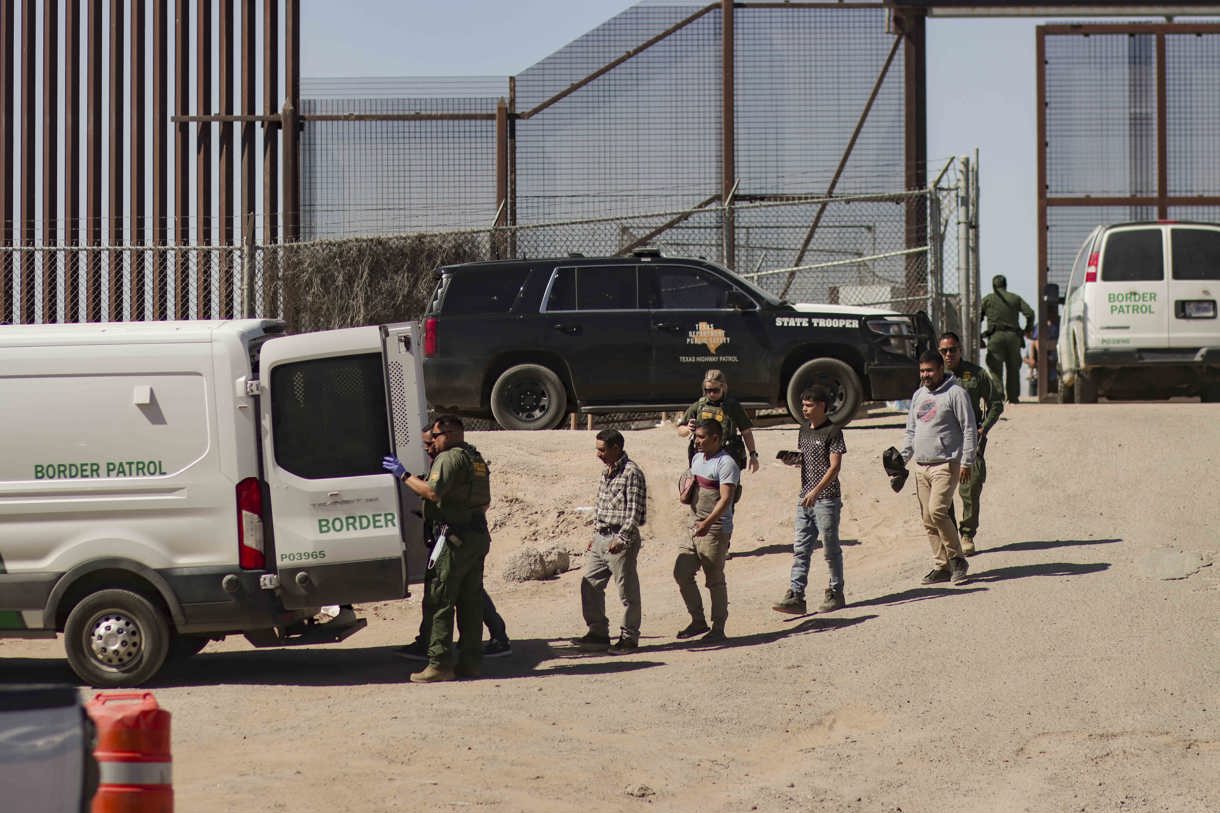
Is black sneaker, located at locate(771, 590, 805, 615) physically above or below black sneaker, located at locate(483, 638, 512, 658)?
above

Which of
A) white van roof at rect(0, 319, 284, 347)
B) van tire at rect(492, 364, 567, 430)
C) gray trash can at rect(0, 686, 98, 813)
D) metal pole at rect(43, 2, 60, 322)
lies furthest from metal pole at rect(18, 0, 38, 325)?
gray trash can at rect(0, 686, 98, 813)

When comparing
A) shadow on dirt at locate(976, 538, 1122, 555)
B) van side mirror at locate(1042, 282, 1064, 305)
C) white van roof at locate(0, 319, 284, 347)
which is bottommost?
shadow on dirt at locate(976, 538, 1122, 555)

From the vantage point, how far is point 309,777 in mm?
7352

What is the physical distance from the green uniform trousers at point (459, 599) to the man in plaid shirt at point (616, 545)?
36.5 inches

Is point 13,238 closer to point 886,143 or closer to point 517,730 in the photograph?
point 886,143

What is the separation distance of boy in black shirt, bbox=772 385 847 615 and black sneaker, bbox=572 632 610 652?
52.4 inches

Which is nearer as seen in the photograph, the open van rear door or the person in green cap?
the open van rear door

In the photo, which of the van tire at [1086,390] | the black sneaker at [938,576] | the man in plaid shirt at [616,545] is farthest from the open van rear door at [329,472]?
the van tire at [1086,390]

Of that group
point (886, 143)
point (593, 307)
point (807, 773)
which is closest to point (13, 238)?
point (593, 307)

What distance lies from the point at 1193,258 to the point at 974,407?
742cm

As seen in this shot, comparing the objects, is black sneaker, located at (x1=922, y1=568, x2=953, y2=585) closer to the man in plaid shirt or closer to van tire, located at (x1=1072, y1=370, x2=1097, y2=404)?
the man in plaid shirt

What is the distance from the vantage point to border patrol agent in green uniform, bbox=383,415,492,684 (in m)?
9.98

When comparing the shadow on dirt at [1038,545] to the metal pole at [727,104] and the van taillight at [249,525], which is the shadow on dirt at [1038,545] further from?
the metal pole at [727,104]

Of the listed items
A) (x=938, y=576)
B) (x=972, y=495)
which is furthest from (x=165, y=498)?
(x=972, y=495)
